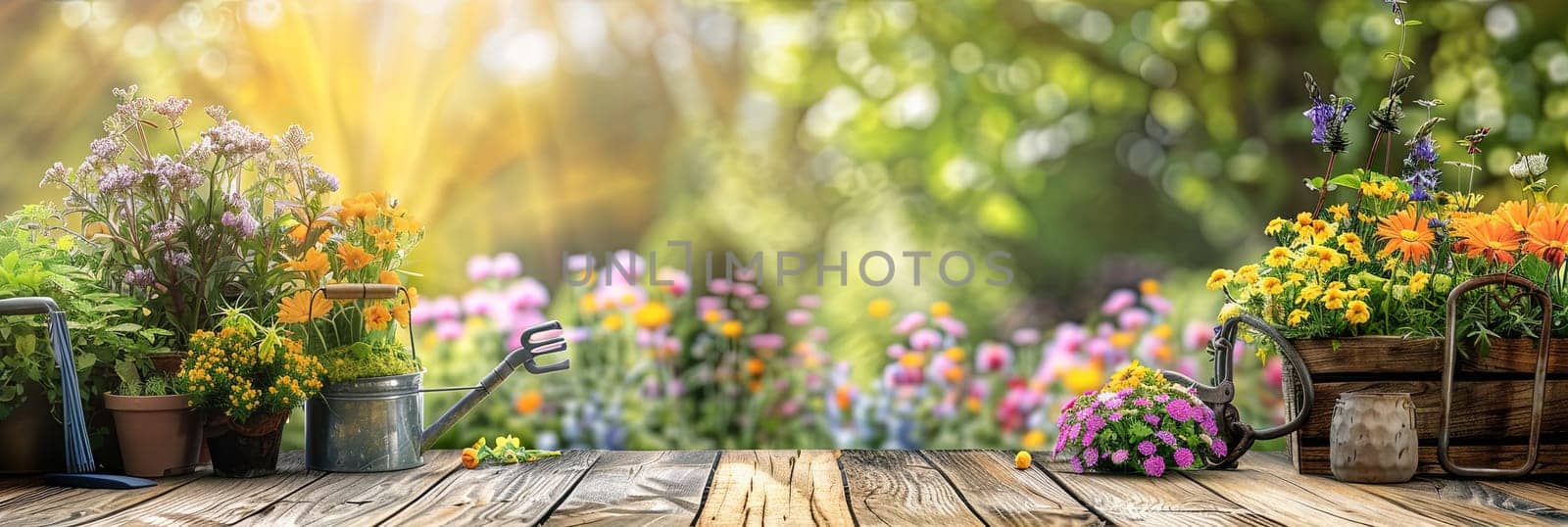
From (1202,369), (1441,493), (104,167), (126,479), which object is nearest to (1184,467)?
(1441,493)

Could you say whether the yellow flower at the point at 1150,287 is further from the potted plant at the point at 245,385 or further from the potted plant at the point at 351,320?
the potted plant at the point at 245,385

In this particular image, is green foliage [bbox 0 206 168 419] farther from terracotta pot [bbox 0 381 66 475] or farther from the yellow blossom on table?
the yellow blossom on table

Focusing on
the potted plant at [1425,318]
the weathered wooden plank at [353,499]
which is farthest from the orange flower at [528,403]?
the potted plant at [1425,318]

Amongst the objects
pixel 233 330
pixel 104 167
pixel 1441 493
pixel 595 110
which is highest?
pixel 595 110

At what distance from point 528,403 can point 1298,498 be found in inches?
66.3

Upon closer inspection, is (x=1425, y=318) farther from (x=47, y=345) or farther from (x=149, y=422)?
(x=47, y=345)

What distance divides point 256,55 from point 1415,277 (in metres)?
2.44

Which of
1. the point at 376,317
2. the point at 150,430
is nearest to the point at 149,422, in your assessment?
the point at 150,430

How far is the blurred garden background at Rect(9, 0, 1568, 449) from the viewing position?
2920 millimetres

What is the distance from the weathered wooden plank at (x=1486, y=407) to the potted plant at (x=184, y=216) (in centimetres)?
169

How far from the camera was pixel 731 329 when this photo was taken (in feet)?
9.46

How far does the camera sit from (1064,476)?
1.94 meters

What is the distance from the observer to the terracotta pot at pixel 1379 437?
6.12 ft

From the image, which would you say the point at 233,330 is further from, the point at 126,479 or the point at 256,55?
the point at 256,55
